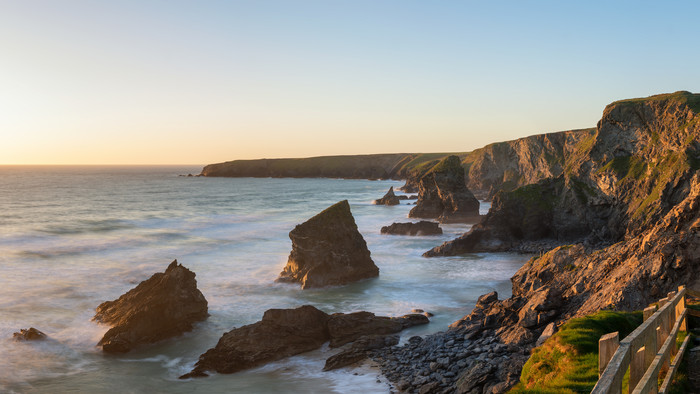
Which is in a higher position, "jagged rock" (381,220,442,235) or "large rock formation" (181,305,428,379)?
"jagged rock" (381,220,442,235)

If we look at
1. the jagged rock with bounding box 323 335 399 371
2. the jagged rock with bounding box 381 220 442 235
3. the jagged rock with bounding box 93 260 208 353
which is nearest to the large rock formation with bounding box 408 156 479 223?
the jagged rock with bounding box 381 220 442 235

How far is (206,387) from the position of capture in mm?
20781

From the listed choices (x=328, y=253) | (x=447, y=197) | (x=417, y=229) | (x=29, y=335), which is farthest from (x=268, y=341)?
(x=447, y=197)

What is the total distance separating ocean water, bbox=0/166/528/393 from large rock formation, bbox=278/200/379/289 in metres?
1.16

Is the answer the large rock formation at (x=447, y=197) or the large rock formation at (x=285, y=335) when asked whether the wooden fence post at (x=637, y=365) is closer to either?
the large rock formation at (x=285, y=335)

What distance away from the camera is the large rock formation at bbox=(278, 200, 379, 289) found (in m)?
37.7

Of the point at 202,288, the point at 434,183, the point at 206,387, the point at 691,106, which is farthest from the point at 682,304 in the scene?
the point at 434,183

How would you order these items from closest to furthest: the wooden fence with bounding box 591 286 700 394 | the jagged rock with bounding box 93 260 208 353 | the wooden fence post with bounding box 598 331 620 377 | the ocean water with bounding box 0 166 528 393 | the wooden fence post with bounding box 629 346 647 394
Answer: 1. the wooden fence with bounding box 591 286 700 394
2. the wooden fence post with bounding box 598 331 620 377
3. the wooden fence post with bounding box 629 346 647 394
4. the ocean water with bounding box 0 166 528 393
5. the jagged rock with bounding box 93 260 208 353

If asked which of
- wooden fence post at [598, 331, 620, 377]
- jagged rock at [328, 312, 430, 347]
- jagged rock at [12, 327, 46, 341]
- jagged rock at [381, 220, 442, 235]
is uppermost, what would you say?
wooden fence post at [598, 331, 620, 377]

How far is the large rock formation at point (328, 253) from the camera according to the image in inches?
1485

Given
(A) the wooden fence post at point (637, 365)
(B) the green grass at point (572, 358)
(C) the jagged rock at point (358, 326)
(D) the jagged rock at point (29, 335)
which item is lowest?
(D) the jagged rock at point (29, 335)

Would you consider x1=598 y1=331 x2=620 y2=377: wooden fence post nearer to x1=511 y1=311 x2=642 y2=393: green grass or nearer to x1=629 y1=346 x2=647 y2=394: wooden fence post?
x1=629 y1=346 x2=647 y2=394: wooden fence post

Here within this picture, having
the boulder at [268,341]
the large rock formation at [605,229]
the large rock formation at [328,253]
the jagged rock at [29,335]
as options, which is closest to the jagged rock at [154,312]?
the jagged rock at [29,335]

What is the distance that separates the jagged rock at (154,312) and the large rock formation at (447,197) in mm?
48746
